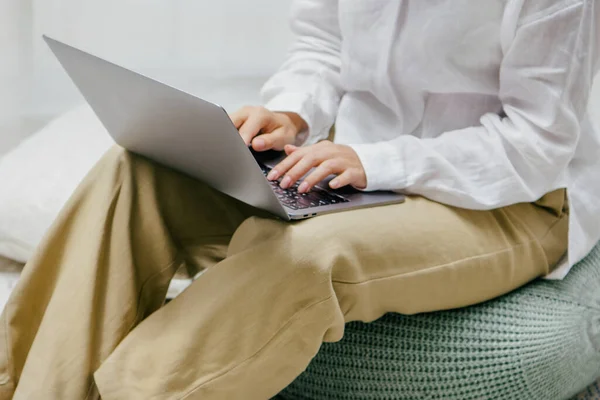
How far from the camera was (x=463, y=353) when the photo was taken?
798mm

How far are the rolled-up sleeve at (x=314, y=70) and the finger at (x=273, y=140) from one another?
7 centimetres

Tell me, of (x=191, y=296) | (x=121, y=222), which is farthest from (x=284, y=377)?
(x=121, y=222)

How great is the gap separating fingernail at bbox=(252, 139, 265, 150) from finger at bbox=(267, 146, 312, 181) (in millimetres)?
64

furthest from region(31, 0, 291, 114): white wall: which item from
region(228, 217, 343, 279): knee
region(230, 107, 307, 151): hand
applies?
region(228, 217, 343, 279): knee

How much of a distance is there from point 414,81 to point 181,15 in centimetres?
69

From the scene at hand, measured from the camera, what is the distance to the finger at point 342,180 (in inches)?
29.0

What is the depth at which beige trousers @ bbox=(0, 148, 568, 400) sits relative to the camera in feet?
2.21

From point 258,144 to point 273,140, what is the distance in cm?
3

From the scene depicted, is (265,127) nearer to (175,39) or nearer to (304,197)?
(304,197)

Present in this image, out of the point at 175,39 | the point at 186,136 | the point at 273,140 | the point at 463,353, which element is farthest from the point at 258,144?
the point at 175,39

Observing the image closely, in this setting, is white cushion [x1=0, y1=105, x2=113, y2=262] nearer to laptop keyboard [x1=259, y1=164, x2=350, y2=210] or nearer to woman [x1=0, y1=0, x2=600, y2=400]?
woman [x1=0, y1=0, x2=600, y2=400]

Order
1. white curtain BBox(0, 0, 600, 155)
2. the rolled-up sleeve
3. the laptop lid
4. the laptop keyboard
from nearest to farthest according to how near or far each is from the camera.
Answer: the laptop lid, the laptop keyboard, the rolled-up sleeve, white curtain BBox(0, 0, 600, 155)

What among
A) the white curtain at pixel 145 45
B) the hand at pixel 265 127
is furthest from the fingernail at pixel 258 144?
the white curtain at pixel 145 45

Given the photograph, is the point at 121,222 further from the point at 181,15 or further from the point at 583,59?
the point at 181,15
